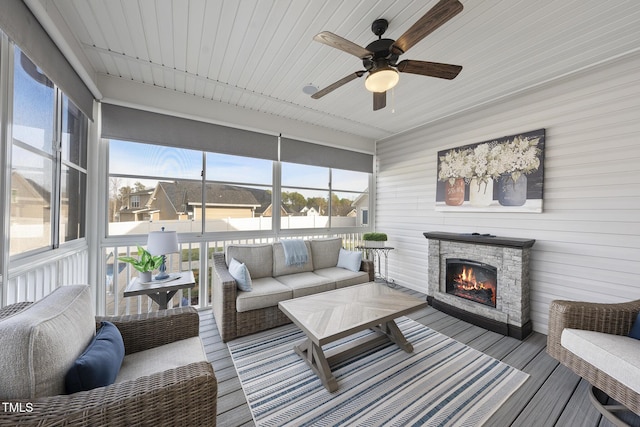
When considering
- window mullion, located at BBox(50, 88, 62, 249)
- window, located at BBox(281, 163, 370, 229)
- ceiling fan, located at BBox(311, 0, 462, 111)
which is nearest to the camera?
ceiling fan, located at BBox(311, 0, 462, 111)

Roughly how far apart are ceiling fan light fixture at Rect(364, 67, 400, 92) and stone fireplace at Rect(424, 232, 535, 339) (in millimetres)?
2272

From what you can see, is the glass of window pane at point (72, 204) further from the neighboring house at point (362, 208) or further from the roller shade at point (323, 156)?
the neighboring house at point (362, 208)

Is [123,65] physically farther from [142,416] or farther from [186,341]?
[142,416]

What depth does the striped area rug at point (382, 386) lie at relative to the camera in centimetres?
168

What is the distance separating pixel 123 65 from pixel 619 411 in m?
5.39

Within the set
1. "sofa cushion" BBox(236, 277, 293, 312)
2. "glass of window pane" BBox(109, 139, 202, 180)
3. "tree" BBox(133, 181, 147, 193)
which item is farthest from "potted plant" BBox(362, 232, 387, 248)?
"tree" BBox(133, 181, 147, 193)

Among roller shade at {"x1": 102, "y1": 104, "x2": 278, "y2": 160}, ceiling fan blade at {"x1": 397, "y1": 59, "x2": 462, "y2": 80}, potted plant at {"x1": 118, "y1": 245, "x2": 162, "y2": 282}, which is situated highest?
ceiling fan blade at {"x1": 397, "y1": 59, "x2": 462, "y2": 80}

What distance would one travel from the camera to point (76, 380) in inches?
39.5

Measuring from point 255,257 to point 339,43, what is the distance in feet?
8.67

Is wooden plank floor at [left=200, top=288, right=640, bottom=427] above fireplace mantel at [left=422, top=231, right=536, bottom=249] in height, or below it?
below

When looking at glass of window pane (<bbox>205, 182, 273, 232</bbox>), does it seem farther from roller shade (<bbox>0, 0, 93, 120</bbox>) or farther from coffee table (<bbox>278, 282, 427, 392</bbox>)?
coffee table (<bbox>278, 282, 427, 392</bbox>)

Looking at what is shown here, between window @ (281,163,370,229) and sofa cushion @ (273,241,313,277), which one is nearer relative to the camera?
sofa cushion @ (273,241,313,277)

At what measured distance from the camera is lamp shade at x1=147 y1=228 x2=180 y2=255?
7.91 feet

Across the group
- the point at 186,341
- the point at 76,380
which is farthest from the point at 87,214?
the point at 76,380
